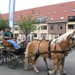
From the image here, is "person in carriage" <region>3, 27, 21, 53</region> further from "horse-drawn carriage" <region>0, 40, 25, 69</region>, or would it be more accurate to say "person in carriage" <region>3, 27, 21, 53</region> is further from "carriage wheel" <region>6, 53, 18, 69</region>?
"carriage wheel" <region>6, 53, 18, 69</region>

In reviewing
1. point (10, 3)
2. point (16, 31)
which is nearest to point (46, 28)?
point (16, 31)

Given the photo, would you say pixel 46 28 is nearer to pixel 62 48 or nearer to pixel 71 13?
pixel 71 13

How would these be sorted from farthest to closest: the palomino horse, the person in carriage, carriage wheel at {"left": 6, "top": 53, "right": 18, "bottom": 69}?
1. the person in carriage
2. carriage wheel at {"left": 6, "top": 53, "right": 18, "bottom": 69}
3. the palomino horse

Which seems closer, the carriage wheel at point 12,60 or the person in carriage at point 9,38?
the carriage wheel at point 12,60

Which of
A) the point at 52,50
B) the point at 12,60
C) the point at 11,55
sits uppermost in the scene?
the point at 52,50

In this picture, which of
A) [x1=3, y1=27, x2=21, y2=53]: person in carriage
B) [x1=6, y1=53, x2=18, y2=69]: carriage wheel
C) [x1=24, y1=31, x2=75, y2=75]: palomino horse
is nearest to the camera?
[x1=24, y1=31, x2=75, y2=75]: palomino horse

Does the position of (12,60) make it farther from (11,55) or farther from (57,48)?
(57,48)

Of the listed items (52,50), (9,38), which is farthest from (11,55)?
(52,50)

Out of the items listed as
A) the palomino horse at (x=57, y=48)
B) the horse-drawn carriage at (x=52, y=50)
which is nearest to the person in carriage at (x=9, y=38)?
the horse-drawn carriage at (x=52, y=50)

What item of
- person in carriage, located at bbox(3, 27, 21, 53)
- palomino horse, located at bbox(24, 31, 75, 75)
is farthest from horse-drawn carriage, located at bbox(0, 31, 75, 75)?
person in carriage, located at bbox(3, 27, 21, 53)

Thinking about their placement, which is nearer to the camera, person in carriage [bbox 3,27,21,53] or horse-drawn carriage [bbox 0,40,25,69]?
horse-drawn carriage [bbox 0,40,25,69]

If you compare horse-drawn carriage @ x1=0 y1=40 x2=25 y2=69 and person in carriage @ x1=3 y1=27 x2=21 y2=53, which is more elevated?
person in carriage @ x1=3 y1=27 x2=21 y2=53

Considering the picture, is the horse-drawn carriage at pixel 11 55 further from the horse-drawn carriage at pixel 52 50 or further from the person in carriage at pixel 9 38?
the person in carriage at pixel 9 38

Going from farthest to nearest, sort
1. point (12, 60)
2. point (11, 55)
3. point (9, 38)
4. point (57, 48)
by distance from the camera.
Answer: point (9, 38) < point (11, 55) < point (12, 60) < point (57, 48)
